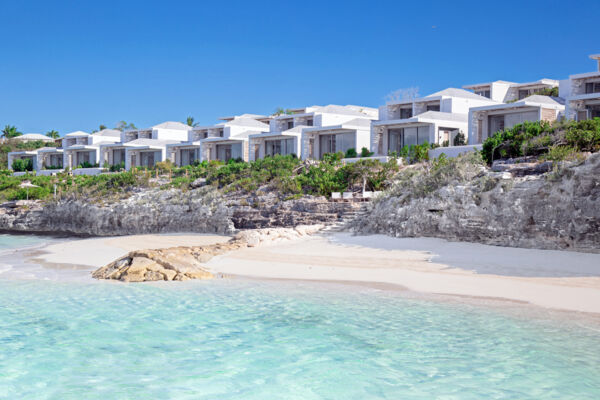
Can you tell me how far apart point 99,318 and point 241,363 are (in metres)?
4.05

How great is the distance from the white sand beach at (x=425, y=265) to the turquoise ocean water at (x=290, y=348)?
1177mm

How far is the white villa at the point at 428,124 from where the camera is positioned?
38844 millimetres

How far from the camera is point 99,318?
11578 millimetres

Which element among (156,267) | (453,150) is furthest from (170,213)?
(156,267)

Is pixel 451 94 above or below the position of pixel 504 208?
above

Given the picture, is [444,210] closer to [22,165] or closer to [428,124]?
[428,124]

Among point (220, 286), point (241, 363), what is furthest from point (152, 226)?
point (241, 363)

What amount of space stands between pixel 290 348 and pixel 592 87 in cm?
3731

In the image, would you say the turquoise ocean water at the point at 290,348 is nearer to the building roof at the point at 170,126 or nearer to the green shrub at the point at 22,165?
the building roof at the point at 170,126

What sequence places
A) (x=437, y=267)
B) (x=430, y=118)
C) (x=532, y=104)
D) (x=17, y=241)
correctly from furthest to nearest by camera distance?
(x=430, y=118) < (x=532, y=104) < (x=17, y=241) < (x=437, y=267)

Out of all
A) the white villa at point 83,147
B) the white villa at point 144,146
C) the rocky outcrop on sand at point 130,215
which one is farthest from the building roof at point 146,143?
the rocky outcrop on sand at point 130,215

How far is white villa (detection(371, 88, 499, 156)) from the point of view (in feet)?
127

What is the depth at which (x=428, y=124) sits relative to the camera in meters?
39.1

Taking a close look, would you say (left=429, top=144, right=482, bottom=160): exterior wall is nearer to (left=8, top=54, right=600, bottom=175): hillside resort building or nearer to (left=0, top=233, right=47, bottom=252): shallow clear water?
(left=8, top=54, right=600, bottom=175): hillside resort building
